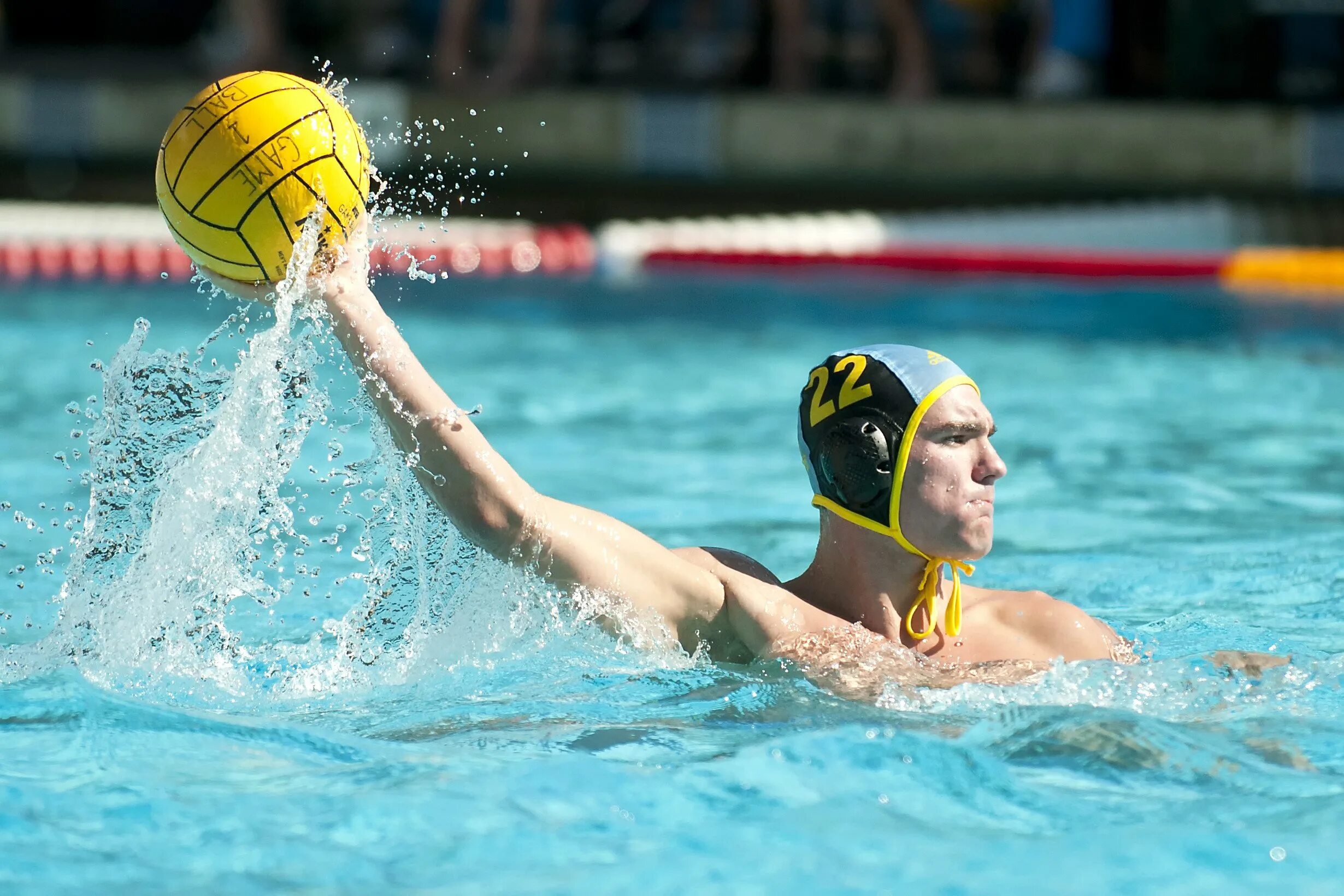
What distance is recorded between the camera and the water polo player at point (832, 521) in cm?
241

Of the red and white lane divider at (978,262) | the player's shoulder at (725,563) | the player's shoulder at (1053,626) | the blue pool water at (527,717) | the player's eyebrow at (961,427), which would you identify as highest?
the player's eyebrow at (961,427)

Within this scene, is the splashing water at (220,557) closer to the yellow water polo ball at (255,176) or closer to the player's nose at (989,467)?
the yellow water polo ball at (255,176)

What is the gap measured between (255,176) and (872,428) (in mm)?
978

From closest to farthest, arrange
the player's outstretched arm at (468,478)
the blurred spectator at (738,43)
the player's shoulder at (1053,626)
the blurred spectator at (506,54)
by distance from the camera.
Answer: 1. the player's outstretched arm at (468,478)
2. the player's shoulder at (1053,626)
3. the blurred spectator at (506,54)
4. the blurred spectator at (738,43)

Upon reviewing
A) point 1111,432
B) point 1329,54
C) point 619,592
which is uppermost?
point 1329,54

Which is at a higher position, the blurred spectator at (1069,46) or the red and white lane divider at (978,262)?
the blurred spectator at (1069,46)

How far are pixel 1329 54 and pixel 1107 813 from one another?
8.40m

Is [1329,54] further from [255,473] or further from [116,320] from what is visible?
[255,473]

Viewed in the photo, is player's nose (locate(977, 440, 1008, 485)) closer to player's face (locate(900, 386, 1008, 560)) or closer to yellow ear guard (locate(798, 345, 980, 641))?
player's face (locate(900, 386, 1008, 560))

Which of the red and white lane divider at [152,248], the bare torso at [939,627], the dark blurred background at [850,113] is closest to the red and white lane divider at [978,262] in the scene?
the red and white lane divider at [152,248]

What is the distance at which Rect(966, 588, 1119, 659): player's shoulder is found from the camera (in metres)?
2.89

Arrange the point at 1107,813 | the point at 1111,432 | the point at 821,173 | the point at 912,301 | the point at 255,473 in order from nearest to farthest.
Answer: the point at 1107,813 < the point at 255,473 < the point at 1111,432 < the point at 912,301 < the point at 821,173

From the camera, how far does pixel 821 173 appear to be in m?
9.28

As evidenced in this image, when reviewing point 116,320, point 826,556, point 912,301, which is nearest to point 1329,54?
point 912,301
